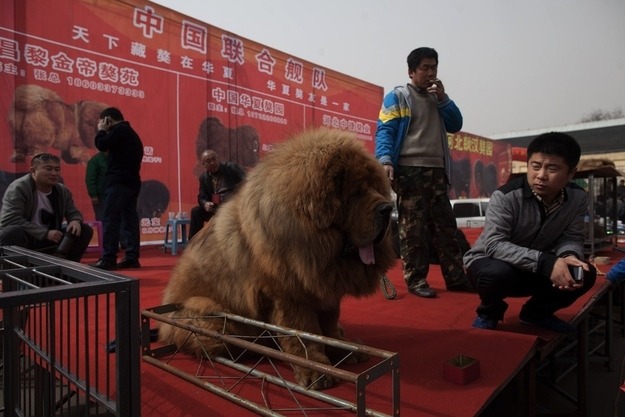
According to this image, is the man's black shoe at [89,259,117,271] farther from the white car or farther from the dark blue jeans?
the white car

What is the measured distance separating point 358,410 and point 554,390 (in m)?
1.99

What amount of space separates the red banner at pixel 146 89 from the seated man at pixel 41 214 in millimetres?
1982

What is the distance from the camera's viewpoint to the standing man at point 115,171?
4.42 metres

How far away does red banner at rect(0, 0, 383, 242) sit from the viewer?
5324 millimetres

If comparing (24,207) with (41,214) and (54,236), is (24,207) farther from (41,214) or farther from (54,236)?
(54,236)

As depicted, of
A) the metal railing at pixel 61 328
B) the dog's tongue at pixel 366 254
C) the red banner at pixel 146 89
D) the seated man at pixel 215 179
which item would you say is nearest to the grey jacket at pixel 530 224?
the dog's tongue at pixel 366 254

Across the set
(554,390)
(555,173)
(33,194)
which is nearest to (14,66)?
(33,194)

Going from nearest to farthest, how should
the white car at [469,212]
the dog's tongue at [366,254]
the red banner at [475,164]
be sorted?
1. the dog's tongue at [366,254]
2. the white car at [469,212]
3. the red banner at [475,164]

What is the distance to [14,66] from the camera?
206 inches

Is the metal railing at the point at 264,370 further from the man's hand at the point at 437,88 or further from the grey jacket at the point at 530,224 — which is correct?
the man's hand at the point at 437,88

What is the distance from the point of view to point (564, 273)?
75.6 inches

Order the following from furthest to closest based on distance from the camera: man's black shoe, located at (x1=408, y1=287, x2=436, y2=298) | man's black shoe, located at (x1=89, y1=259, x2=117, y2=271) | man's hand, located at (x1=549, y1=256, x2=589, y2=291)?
man's black shoe, located at (x1=89, y1=259, x2=117, y2=271), man's black shoe, located at (x1=408, y1=287, x2=436, y2=298), man's hand, located at (x1=549, y1=256, x2=589, y2=291)

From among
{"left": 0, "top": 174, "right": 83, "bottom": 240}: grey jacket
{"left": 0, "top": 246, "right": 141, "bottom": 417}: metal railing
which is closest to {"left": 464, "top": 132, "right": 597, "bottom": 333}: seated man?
{"left": 0, "top": 246, "right": 141, "bottom": 417}: metal railing

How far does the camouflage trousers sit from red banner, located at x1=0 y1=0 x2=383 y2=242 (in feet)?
4.93
